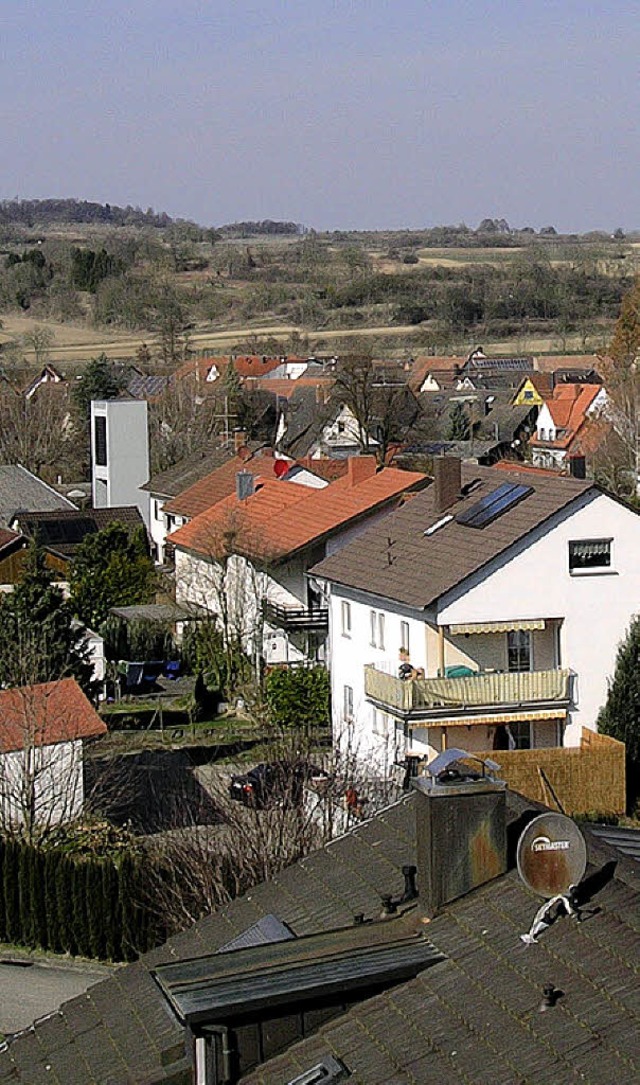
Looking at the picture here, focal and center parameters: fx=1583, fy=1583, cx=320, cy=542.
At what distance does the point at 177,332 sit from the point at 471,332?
33.0 m

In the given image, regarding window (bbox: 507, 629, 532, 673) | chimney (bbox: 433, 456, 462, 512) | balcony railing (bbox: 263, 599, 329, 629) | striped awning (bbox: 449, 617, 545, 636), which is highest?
chimney (bbox: 433, 456, 462, 512)

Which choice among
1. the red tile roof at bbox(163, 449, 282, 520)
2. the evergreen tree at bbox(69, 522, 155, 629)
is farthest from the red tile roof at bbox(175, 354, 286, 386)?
the evergreen tree at bbox(69, 522, 155, 629)

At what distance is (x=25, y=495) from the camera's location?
201 ft

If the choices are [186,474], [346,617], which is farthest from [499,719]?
[186,474]

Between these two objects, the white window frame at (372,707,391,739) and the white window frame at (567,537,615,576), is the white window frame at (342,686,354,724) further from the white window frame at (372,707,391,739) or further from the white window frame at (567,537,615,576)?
the white window frame at (567,537,615,576)

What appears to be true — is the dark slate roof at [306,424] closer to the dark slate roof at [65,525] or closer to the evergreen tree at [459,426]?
the evergreen tree at [459,426]

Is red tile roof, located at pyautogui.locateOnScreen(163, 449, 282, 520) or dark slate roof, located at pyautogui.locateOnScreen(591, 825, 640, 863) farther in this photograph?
red tile roof, located at pyautogui.locateOnScreen(163, 449, 282, 520)

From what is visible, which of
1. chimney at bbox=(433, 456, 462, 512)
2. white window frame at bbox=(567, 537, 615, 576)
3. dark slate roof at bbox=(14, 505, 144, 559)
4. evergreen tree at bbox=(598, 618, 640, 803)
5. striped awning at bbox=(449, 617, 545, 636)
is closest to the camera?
evergreen tree at bbox=(598, 618, 640, 803)

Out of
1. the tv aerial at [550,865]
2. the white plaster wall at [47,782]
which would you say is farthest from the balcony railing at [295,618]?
the tv aerial at [550,865]

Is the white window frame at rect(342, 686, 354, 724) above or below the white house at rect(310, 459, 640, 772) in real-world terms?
below

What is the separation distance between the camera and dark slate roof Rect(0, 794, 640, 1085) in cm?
748

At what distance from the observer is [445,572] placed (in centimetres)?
2838

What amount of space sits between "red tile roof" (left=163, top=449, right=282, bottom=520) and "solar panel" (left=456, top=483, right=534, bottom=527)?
18953 millimetres

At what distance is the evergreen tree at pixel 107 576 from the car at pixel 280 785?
69.0 ft
